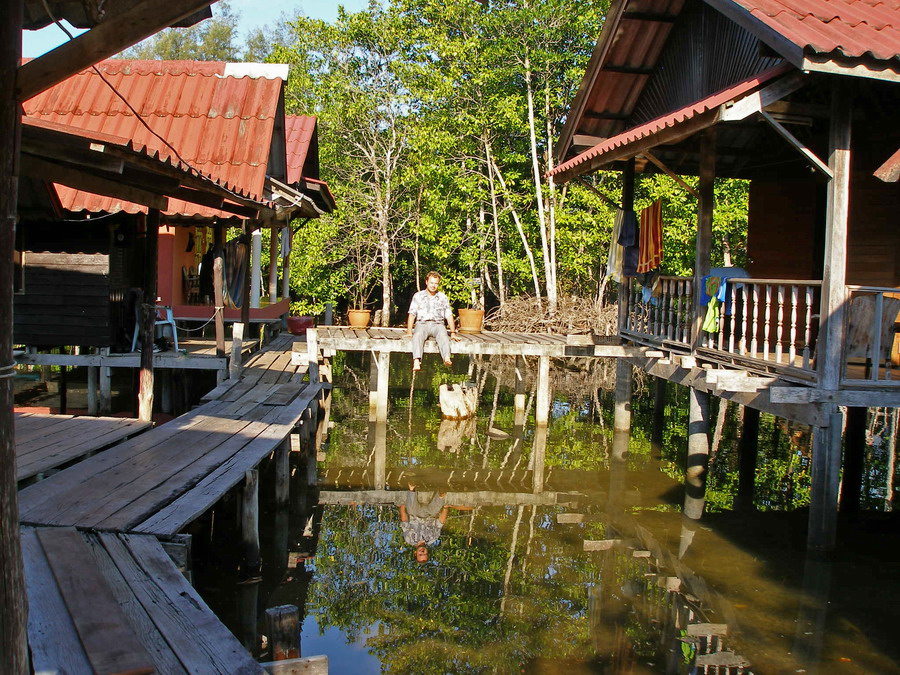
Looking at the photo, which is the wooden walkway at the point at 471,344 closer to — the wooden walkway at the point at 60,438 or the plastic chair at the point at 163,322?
the plastic chair at the point at 163,322

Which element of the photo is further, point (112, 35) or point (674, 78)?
point (674, 78)

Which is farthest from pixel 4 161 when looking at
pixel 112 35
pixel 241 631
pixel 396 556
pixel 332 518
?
pixel 332 518

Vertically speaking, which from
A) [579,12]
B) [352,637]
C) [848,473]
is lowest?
[352,637]

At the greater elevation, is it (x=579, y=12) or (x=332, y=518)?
(x=579, y=12)

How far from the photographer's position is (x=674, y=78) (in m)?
11.8

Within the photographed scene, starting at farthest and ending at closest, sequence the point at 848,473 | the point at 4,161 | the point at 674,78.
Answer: the point at 674,78, the point at 848,473, the point at 4,161

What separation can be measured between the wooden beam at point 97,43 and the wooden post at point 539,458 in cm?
885

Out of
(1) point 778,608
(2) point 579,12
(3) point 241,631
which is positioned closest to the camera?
(3) point 241,631

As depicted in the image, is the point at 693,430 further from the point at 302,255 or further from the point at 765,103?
the point at 302,255

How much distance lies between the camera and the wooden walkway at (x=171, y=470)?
5.67 m

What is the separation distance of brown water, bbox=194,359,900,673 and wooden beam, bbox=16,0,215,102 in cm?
460

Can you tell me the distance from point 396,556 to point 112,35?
6269 millimetres

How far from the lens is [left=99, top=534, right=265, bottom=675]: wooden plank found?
3.84m

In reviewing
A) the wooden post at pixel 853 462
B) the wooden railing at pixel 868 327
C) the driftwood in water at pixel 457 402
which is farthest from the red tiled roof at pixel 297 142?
the wooden railing at pixel 868 327
